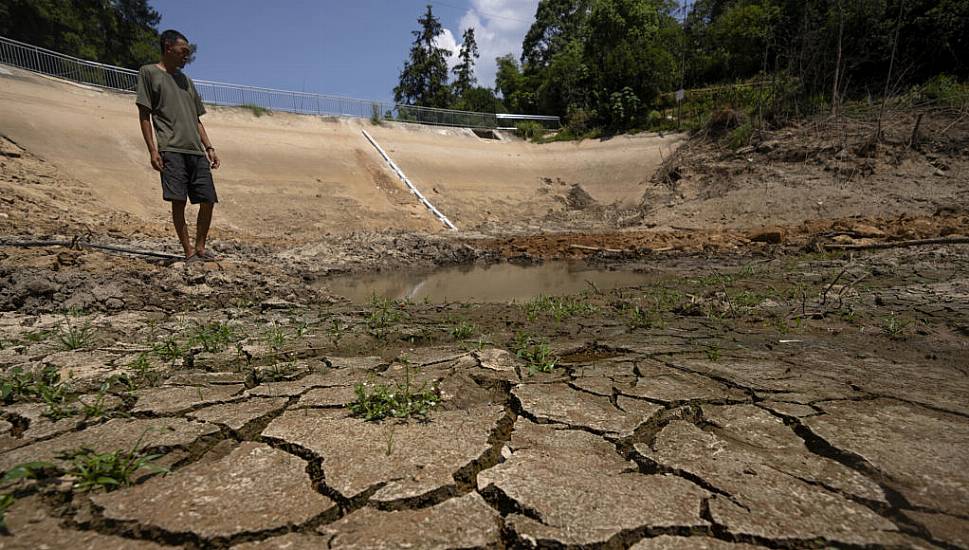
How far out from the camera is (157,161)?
385cm

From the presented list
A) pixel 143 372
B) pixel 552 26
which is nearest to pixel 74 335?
pixel 143 372

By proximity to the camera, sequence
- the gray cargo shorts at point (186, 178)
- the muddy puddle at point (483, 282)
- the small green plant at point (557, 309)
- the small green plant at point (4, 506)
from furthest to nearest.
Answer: the muddy puddle at point (483, 282), the gray cargo shorts at point (186, 178), the small green plant at point (557, 309), the small green plant at point (4, 506)

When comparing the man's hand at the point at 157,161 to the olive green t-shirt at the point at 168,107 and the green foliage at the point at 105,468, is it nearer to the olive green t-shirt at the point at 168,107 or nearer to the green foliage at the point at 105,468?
the olive green t-shirt at the point at 168,107

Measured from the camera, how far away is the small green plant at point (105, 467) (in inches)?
50.3

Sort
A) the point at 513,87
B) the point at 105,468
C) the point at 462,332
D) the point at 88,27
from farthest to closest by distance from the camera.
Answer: the point at 513,87 < the point at 88,27 < the point at 462,332 < the point at 105,468

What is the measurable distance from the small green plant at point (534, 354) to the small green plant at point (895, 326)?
6.98 ft

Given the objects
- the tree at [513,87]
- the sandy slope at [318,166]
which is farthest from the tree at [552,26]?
the sandy slope at [318,166]

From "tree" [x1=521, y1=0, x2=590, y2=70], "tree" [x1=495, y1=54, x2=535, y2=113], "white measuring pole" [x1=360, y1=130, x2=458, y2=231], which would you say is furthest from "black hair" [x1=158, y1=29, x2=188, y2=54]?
"tree" [x1=521, y1=0, x2=590, y2=70]

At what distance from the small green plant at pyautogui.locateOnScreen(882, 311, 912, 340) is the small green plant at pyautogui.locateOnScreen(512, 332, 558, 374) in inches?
83.8

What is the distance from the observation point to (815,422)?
5.50ft

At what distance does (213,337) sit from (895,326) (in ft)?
13.9

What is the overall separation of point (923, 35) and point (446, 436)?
1774 cm

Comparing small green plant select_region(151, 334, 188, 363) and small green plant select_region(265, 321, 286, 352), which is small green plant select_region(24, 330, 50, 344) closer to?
small green plant select_region(151, 334, 188, 363)

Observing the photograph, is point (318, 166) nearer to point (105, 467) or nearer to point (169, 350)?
point (169, 350)
